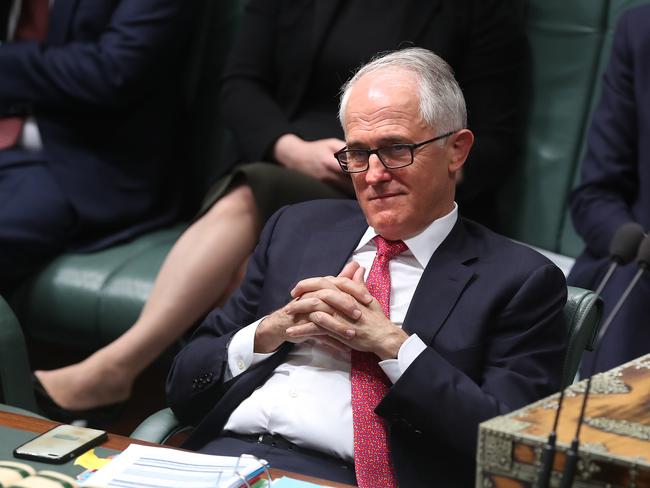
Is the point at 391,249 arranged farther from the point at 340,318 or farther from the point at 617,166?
the point at 617,166

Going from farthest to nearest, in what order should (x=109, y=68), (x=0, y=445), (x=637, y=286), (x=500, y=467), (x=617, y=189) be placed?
(x=109, y=68), (x=617, y=189), (x=637, y=286), (x=0, y=445), (x=500, y=467)

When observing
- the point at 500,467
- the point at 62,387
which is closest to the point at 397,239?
the point at 500,467

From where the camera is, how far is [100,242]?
3.23 metres

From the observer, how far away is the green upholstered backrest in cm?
312

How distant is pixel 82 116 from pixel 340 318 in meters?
1.82

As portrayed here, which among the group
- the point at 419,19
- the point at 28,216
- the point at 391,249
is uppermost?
the point at 419,19

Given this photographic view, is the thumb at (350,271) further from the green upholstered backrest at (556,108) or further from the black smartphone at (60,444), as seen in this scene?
the green upholstered backrest at (556,108)

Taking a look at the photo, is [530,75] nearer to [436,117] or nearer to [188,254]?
[188,254]

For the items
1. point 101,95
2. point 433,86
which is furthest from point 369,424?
point 101,95

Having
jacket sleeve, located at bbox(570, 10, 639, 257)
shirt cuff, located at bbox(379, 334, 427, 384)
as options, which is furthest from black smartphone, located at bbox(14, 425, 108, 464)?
jacket sleeve, located at bbox(570, 10, 639, 257)

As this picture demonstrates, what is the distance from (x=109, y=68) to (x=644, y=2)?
5.11 feet

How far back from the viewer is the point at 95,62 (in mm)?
3229

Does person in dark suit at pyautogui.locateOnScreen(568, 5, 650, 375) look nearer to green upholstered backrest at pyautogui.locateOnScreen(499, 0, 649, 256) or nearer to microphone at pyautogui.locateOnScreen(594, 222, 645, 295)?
green upholstered backrest at pyautogui.locateOnScreen(499, 0, 649, 256)

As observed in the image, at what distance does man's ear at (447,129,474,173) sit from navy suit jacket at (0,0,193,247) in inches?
60.9
